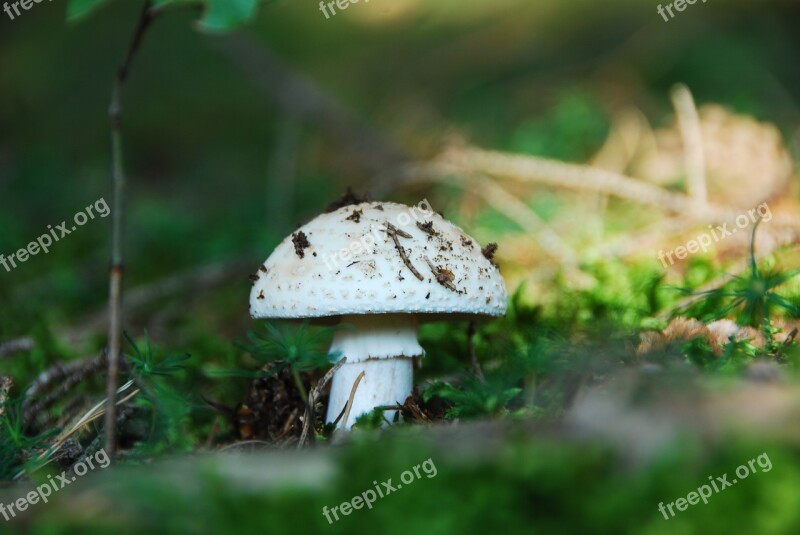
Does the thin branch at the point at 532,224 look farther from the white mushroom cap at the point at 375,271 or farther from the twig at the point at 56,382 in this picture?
the twig at the point at 56,382

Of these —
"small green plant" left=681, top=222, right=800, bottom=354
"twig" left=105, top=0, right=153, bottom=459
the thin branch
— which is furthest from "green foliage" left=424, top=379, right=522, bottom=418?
the thin branch

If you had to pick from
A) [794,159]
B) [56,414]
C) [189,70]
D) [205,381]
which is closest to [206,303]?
[205,381]

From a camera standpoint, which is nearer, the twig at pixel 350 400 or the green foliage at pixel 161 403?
the green foliage at pixel 161 403

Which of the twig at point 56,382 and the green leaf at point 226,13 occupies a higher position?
the green leaf at point 226,13

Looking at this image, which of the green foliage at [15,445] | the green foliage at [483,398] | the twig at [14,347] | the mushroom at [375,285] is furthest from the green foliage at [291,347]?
the twig at [14,347]

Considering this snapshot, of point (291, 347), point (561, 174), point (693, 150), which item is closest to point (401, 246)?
point (291, 347)

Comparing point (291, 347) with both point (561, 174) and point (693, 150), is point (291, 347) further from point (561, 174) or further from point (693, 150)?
point (693, 150)

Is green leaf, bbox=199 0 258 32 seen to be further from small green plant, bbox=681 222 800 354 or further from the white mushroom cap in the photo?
small green plant, bbox=681 222 800 354
